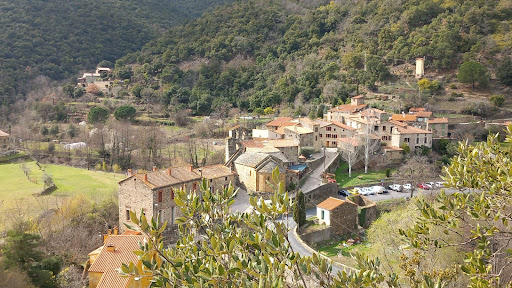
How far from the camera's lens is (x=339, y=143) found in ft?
130

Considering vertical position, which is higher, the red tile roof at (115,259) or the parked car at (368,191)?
the red tile roof at (115,259)

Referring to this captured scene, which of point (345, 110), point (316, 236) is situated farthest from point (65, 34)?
point (316, 236)

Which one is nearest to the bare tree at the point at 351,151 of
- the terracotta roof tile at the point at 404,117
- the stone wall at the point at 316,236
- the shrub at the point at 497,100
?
the terracotta roof tile at the point at 404,117

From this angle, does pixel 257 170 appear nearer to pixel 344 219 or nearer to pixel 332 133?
pixel 344 219

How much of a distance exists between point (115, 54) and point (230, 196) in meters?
86.8

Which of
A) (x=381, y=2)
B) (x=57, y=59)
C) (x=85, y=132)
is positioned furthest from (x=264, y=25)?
(x=85, y=132)

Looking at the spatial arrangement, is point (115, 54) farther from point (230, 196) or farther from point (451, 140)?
point (230, 196)

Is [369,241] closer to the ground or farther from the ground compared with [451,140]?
closer to the ground

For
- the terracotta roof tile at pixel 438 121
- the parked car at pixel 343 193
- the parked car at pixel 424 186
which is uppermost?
the terracotta roof tile at pixel 438 121

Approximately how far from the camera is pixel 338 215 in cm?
2734

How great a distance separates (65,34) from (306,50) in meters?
46.0

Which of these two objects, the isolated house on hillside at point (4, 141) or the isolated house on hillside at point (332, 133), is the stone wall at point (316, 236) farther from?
the isolated house on hillside at point (4, 141)

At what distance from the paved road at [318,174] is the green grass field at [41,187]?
46.5ft

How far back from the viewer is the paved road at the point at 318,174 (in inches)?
1273
